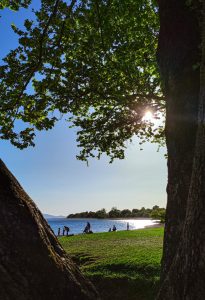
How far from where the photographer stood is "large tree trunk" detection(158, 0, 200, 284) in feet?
21.5

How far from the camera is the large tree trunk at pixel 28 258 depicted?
11.9ft

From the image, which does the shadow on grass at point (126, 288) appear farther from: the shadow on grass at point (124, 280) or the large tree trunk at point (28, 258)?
the large tree trunk at point (28, 258)

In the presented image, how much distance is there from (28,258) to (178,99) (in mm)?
4445

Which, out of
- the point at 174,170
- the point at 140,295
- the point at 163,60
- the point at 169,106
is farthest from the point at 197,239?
the point at 140,295

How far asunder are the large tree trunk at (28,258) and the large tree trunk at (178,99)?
8.68 feet

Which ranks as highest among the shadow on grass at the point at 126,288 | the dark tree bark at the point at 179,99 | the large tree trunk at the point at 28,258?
the dark tree bark at the point at 179,99

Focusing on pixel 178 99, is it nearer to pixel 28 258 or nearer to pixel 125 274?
pixel 28 258

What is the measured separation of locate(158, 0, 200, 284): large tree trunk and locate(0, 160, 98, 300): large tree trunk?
2.64 meters

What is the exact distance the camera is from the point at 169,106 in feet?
23.6

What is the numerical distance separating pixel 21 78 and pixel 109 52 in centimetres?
521

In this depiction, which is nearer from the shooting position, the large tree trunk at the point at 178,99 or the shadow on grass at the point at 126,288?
the large tree trunk at the point at 178,99

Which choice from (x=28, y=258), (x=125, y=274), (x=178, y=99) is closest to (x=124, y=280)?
(x=125, y=274)

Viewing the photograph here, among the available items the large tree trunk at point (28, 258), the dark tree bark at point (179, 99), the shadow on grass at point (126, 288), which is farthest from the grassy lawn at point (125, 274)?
the large tree trunk at point (28, 258)

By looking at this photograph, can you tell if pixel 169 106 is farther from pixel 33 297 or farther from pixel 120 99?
pixel 120 99
